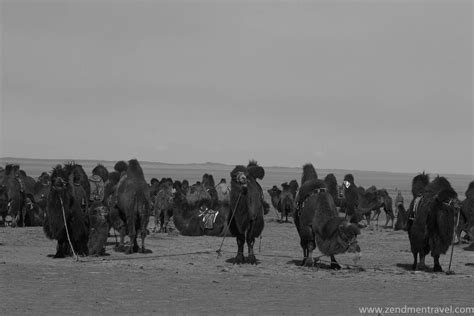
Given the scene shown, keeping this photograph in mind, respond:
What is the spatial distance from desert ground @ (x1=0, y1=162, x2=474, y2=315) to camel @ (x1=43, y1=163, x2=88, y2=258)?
559mm

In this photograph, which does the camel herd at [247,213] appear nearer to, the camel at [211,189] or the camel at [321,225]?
the camel at [321,225]

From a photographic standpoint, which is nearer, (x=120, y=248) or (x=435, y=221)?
(x=435, y=221)

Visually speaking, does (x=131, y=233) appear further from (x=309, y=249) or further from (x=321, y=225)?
(x=321, y=225)

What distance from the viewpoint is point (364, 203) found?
1351 inches

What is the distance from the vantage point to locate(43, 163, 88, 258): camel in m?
18.1

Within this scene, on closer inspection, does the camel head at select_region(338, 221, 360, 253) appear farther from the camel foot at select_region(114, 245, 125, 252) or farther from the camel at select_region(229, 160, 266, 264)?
the camel foot at select_region(114, 245, 125, 252)

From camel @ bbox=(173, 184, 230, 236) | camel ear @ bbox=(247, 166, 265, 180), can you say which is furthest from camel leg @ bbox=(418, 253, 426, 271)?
camel @ bbox=(173, 184, 230, 236)

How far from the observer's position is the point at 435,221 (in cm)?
1672

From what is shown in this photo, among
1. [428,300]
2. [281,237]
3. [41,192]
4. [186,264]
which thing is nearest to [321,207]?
[186,264]

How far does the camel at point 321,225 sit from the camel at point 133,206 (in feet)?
13.3

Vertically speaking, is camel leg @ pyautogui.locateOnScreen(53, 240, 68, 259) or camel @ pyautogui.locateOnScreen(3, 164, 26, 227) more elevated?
camel @ pyautogui.locateOnScreen(3, 164, 26, 227)

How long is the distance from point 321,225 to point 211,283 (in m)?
3.16

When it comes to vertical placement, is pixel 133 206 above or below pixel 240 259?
above

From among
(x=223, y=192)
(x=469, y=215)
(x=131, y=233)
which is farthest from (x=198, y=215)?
(x=469, y=215)
